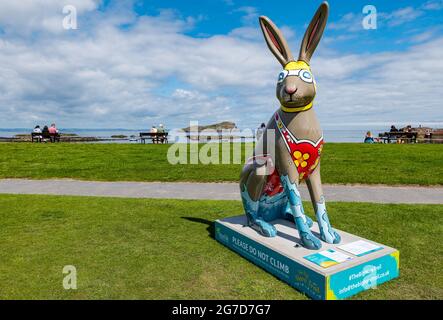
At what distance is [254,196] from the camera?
481cm

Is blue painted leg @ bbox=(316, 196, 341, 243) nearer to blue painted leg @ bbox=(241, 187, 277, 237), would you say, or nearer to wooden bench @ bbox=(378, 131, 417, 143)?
blue painted leg @ bbox=(241, 187, 277, 237)

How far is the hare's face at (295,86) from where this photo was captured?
3965mm

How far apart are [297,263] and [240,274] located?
2.66 feet

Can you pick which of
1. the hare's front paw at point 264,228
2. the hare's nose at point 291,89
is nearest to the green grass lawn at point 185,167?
the hare's front paw at point 264,228

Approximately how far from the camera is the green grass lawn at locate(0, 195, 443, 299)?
3.73m

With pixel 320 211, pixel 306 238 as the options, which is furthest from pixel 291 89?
pixel 306 238

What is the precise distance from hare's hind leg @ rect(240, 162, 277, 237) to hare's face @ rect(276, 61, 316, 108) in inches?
39.1

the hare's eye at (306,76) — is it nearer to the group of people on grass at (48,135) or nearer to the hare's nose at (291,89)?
the hare's nose at (291,89)

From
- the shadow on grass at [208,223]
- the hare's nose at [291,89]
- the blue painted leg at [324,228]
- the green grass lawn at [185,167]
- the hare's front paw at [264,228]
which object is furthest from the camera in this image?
the green grass lawn at [185,167]

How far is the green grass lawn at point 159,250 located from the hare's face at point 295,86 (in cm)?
216

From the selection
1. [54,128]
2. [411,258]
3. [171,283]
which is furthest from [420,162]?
[54,128]

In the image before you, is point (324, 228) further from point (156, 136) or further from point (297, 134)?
point (156, 136)

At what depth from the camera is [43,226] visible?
605 centimetres

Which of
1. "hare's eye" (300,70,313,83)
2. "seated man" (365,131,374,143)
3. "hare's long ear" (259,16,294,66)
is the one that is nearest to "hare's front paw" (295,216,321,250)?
"hare's eye" (300,70,313,83)
